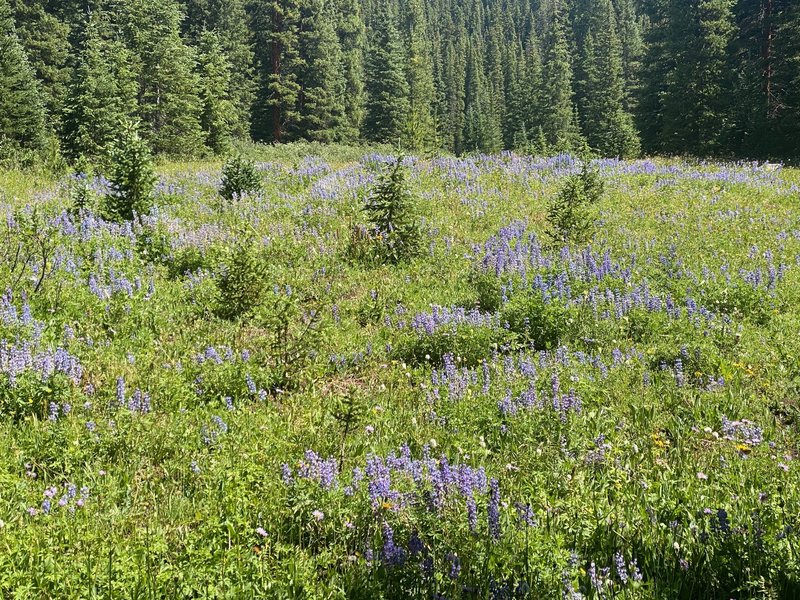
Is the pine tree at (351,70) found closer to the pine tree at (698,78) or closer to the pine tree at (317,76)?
the pine tree at (317,76)

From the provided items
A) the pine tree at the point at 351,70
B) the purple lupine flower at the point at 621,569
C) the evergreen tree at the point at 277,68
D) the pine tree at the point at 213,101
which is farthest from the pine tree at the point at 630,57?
the purple lupine flower at the point at 621,569

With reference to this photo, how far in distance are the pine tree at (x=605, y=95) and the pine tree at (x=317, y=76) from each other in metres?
22.4

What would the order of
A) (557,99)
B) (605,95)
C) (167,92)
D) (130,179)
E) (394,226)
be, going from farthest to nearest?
(557,99) < (605,95) < (167,92) < (130,179) < (394,226)

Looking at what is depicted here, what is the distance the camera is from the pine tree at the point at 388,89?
53037 mm

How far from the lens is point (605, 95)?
55.2 meters

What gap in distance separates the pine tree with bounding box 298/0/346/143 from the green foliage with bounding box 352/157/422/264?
38036 mm

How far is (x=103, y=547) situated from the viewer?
3.09 m

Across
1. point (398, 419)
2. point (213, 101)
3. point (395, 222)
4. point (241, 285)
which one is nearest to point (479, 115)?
point (213, 101)

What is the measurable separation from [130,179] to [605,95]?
177 feet

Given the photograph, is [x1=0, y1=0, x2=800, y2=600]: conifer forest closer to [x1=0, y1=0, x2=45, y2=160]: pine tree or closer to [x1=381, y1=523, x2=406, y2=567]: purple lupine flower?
[x1=381, y1=523, x2=406, y2=567]: purple lupine flower

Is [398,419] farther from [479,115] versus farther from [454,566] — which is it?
[479,115]

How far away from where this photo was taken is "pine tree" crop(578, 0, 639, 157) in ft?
146

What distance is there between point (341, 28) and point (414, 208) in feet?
222

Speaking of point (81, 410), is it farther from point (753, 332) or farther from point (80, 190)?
point (80, 190)
